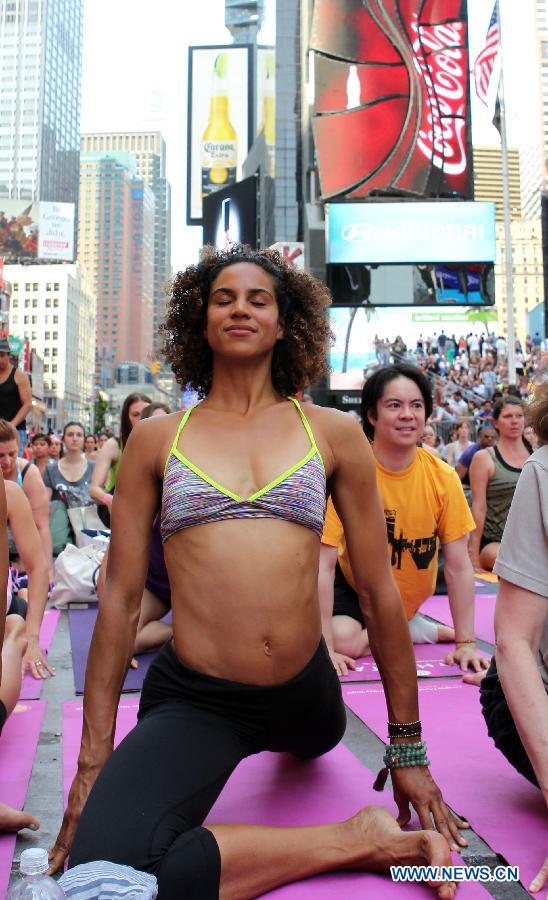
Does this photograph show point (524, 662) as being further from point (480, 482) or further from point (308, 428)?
point (480, 482)

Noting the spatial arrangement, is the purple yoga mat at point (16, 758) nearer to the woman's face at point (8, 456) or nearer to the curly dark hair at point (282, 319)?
the curly dark hair at point (282, 319)

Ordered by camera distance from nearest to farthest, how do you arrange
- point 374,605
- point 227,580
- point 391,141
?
point 227,580, point 374,605, point 391,141

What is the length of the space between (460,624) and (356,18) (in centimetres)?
2952

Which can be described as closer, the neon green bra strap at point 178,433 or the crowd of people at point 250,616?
the crowd of people at point 250,616

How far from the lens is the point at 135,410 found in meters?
6.34

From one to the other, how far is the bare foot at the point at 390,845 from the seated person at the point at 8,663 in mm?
918

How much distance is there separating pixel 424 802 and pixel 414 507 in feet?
6.85

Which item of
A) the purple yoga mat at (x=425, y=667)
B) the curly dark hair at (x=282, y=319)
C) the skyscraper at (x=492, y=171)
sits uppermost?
the skyscraper at (x=492, y=171)

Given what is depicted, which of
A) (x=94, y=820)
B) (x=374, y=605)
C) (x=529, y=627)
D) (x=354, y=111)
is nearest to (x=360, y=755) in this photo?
(x=374, y=605)

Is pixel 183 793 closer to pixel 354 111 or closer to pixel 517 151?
pixel 354 111

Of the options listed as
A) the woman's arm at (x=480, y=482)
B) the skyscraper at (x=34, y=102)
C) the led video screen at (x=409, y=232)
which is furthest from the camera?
the skyscraper at (x=34, y=102)

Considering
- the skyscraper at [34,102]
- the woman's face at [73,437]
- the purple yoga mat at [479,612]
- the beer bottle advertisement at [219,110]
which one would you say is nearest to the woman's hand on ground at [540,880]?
the purple yoga mat at [479,612]

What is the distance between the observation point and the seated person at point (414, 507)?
159 inches

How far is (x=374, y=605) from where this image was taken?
2.34 meters
